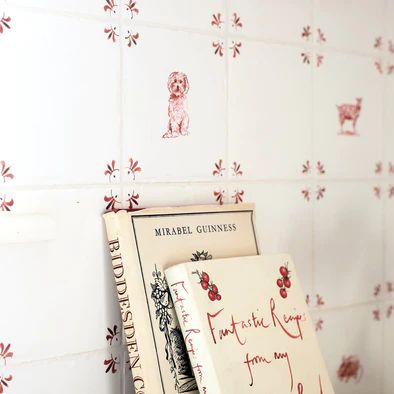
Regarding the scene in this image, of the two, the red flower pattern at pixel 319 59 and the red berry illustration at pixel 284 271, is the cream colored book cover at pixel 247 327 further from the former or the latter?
the red flower pattern at pixel 319 59

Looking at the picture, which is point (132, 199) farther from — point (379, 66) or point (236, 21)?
point (379, 66)

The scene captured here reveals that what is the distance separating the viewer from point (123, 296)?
0.76m

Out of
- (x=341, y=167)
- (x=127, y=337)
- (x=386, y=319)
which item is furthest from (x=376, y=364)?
(x=127, y=337)

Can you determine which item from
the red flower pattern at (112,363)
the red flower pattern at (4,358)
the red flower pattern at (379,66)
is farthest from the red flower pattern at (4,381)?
the red flower pattern at (379,66)

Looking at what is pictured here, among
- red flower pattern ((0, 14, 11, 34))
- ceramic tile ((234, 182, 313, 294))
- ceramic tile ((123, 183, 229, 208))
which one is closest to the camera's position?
red flower pattern ((0, 14, 11, 34))

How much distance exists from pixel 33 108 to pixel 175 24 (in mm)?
215

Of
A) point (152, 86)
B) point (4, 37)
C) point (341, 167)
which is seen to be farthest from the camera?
point (341, 167)

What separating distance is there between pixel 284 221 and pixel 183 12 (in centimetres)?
31

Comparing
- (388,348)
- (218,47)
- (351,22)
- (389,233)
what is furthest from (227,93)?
(388,348)

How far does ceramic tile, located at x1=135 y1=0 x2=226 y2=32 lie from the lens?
32.4 inches

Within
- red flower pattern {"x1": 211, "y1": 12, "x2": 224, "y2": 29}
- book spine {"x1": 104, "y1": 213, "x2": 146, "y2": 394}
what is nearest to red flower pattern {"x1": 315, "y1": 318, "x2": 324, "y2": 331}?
book spine {"x1": 104, "y1": 213, "x2": 146, "y2": 394}

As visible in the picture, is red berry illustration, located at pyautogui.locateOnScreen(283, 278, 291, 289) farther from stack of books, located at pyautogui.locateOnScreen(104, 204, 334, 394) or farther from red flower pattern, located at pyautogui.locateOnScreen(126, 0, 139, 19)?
red flower pattern, located at pyautogui.locateOnScreen(126, 0, 139, 19)

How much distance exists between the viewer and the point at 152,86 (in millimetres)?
Answer: 822

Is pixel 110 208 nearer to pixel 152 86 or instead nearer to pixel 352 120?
pixel 152 86
